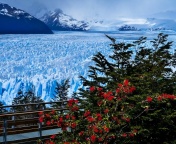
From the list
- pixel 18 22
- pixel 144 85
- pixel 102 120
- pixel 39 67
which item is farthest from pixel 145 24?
pixel 102 120

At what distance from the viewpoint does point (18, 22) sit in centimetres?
15525

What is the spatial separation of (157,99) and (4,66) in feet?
210

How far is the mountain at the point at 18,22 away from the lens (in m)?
147

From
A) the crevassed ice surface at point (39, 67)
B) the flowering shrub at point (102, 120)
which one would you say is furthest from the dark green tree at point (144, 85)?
the crevassed ice surface at point (39, 67)

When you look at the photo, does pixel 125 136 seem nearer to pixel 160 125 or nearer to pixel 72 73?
pixel 160 125

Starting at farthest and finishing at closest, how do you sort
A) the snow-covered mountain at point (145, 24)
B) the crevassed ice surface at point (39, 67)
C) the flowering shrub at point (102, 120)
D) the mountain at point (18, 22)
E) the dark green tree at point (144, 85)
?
the mountain at point (18, 22) < the snow-covered mountain at point (145, 24) < the crevassed ice surface at point (39, 67) < the dark green tree at point (144, 85) < the flowering shrub at point (102, 120)

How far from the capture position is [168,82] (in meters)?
9.02

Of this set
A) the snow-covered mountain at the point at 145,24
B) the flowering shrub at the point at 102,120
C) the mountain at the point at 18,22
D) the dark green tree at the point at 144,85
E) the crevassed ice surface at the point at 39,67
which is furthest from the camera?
the mountain at the point at 18,22

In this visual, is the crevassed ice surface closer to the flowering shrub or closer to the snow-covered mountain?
the flowering shrub

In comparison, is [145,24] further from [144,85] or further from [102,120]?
[102,120]

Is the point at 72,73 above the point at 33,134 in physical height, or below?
below

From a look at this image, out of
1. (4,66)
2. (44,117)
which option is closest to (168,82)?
(44,117)

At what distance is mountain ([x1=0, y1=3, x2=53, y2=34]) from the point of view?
14668 cm

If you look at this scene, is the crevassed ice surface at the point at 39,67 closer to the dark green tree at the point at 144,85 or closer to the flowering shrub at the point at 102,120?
the dark green tree at the point at 144,85
